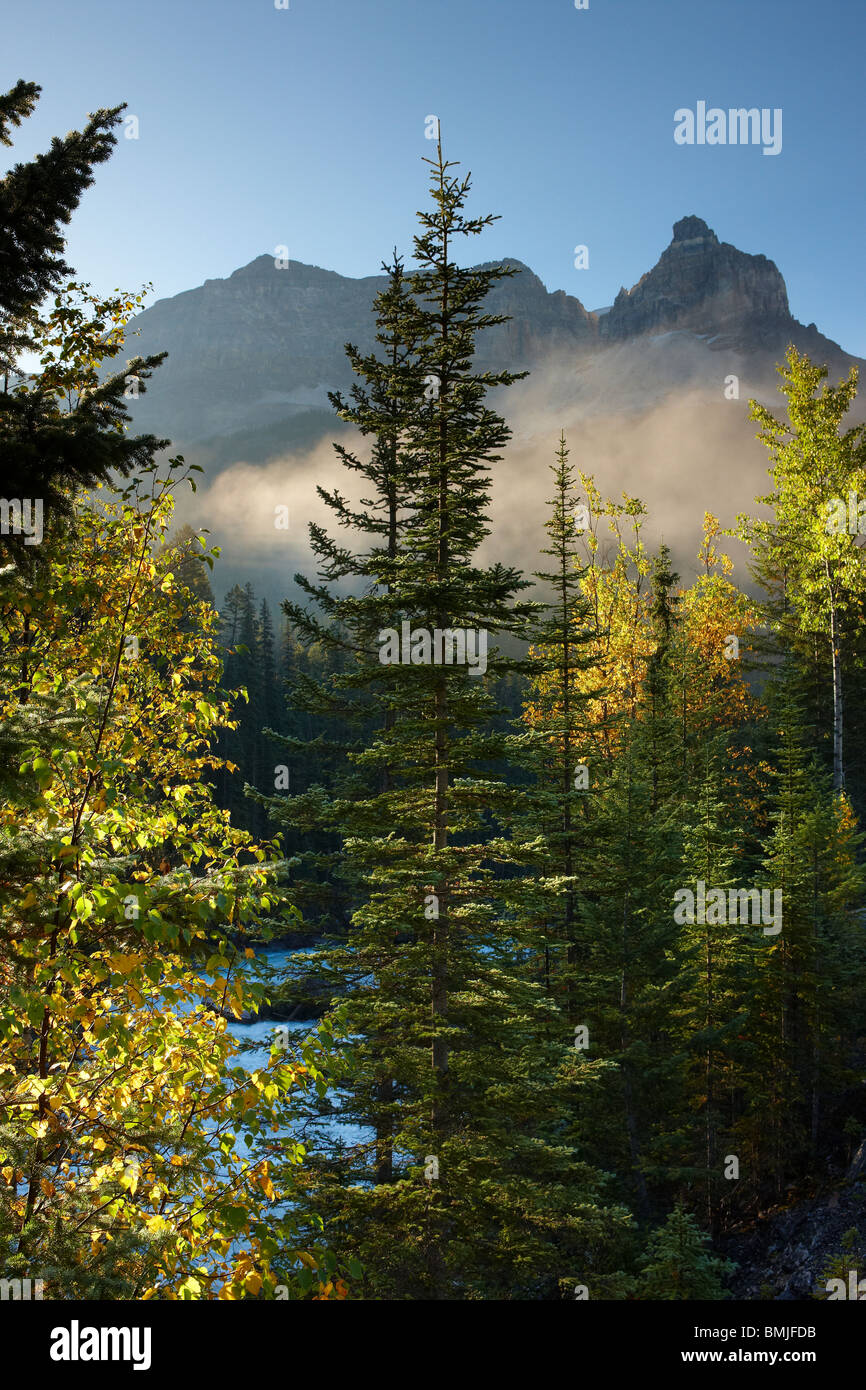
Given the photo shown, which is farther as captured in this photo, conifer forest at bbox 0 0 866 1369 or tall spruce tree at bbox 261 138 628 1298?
tall spruce tree at bbox 261 138 628 1298

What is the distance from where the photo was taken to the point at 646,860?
18344mm

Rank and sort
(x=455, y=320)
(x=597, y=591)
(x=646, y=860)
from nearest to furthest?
(x=455, y=320)
(x=646, y=860)
(x=597, y=591)

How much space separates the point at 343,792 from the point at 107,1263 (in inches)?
493

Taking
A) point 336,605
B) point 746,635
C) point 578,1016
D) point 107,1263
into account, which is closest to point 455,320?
point 336,605

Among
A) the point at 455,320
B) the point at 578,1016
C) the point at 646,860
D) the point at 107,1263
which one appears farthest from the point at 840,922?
the point at 107,1263

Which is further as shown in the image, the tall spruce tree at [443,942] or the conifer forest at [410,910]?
the tall spruce tree at [443,942]

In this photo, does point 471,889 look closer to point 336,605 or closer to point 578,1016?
point 336,605

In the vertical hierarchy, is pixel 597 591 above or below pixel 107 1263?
above

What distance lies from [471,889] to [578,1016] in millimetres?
9212

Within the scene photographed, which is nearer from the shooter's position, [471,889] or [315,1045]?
[315,1045]
